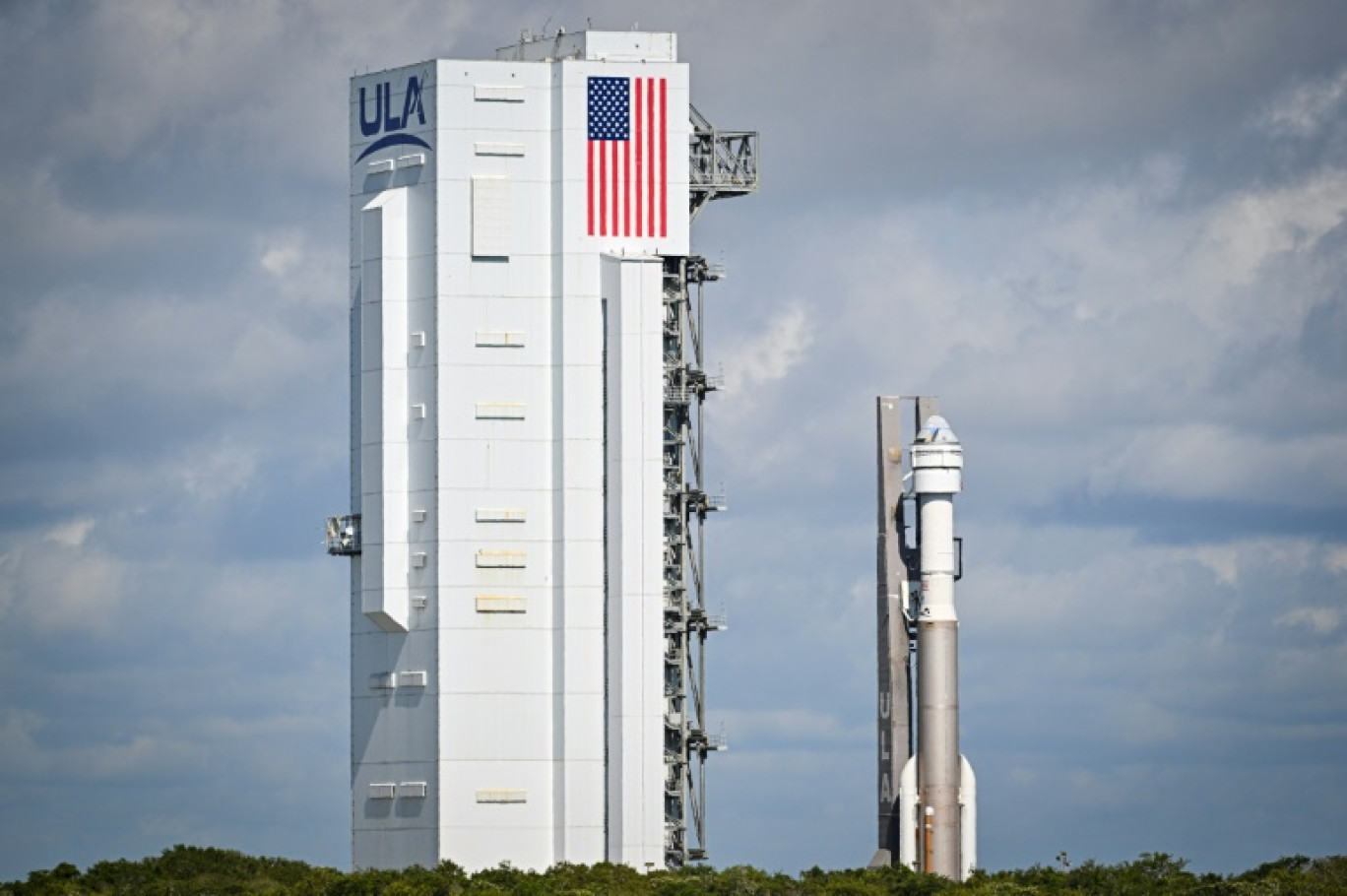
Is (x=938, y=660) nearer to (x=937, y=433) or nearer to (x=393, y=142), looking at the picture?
(x=937, y=433)

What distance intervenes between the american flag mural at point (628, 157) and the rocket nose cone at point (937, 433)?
12023 mm

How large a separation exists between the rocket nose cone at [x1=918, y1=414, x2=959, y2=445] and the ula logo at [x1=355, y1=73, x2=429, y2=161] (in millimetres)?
20941

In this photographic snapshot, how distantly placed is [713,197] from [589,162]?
699 cm

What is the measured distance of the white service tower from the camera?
352 ft

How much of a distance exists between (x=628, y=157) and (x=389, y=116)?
9.12m

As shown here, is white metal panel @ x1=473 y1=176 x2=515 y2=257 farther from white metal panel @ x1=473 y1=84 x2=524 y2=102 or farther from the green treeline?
the green treeline

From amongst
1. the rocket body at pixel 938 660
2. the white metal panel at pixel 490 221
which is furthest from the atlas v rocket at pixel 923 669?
the white metal panel at pixel 490 221

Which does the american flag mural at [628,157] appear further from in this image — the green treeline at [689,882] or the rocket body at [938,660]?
the green treeline at [689,882]

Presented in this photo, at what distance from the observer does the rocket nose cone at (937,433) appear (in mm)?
109125

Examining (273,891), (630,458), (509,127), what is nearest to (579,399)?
(630,458)

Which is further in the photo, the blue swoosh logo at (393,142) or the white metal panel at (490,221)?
the blue swoosh logo at (393,142)

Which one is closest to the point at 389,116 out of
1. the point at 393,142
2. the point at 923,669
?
the point at 393,142

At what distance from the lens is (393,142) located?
111438mm

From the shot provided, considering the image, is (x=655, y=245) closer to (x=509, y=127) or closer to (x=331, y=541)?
(x=509, y=127)
